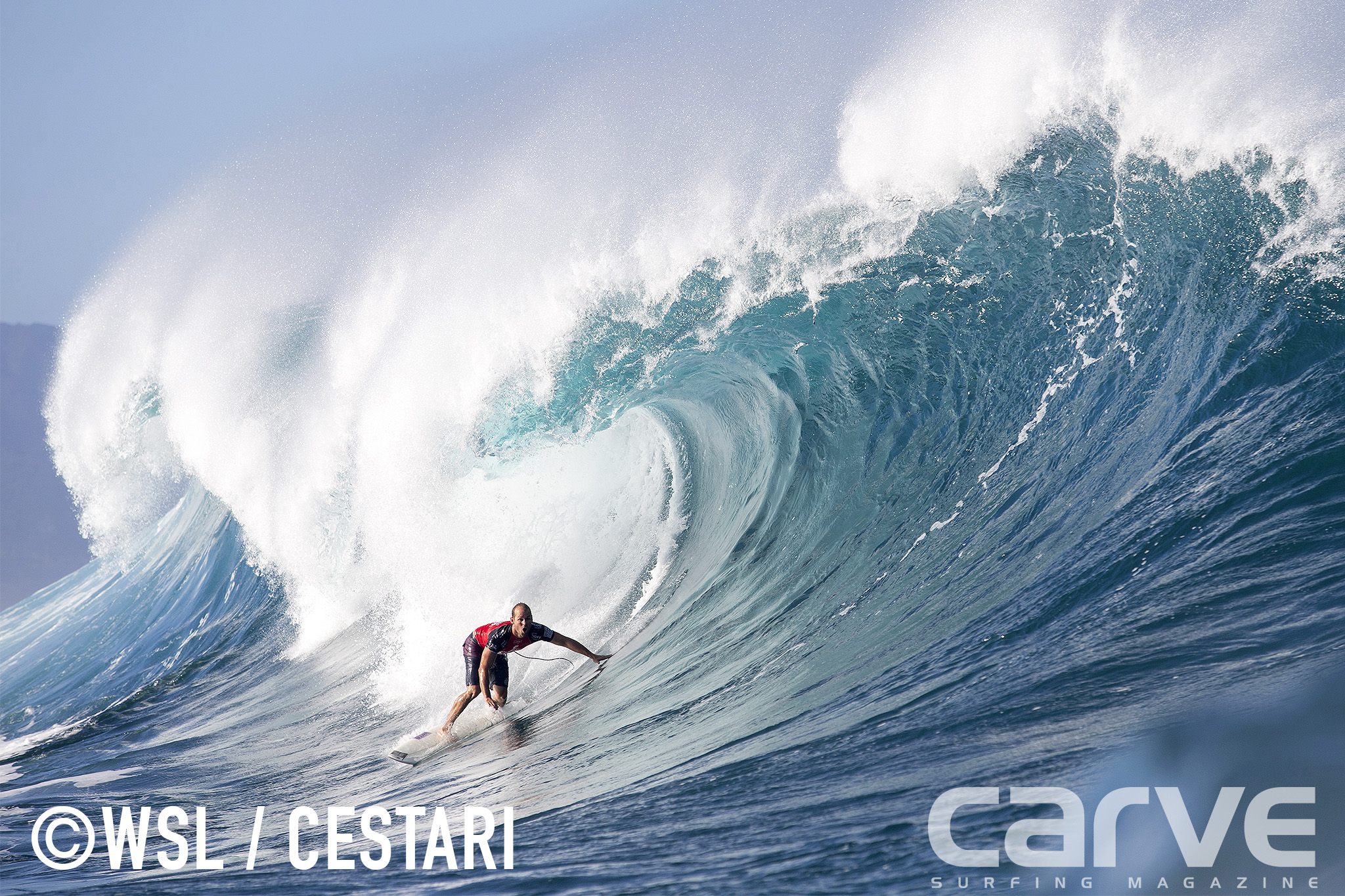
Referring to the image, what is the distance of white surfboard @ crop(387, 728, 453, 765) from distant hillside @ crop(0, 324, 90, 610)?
4345 centimetres

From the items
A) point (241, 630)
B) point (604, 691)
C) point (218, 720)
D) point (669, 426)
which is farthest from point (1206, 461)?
point (241, 630)

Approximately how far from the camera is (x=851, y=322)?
817 centimetres

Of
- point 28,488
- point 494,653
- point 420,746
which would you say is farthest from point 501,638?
point 28,488

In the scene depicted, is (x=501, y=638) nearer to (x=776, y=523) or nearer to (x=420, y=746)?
(x=420, y=746)

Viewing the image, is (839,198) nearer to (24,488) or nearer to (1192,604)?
(1192,604)

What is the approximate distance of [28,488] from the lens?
Answer: 49906 mm

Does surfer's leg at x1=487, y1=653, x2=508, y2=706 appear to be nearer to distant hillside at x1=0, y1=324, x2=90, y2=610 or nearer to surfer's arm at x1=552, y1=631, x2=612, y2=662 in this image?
surfer's arm at x1=552, y1=631, x2=612, y2=662

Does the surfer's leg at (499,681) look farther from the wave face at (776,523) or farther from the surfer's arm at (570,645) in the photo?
the surfer's arm at (570,645)

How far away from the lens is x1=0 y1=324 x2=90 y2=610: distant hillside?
4459 cm

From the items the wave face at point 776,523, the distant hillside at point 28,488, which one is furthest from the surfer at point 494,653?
the distant hillside at point 28,488

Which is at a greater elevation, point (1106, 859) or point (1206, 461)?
point (1206, 461)

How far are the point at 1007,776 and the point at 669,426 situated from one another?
6.09 meters

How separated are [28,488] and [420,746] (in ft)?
185

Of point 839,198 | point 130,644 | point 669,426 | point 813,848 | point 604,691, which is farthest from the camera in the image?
point 130,644
